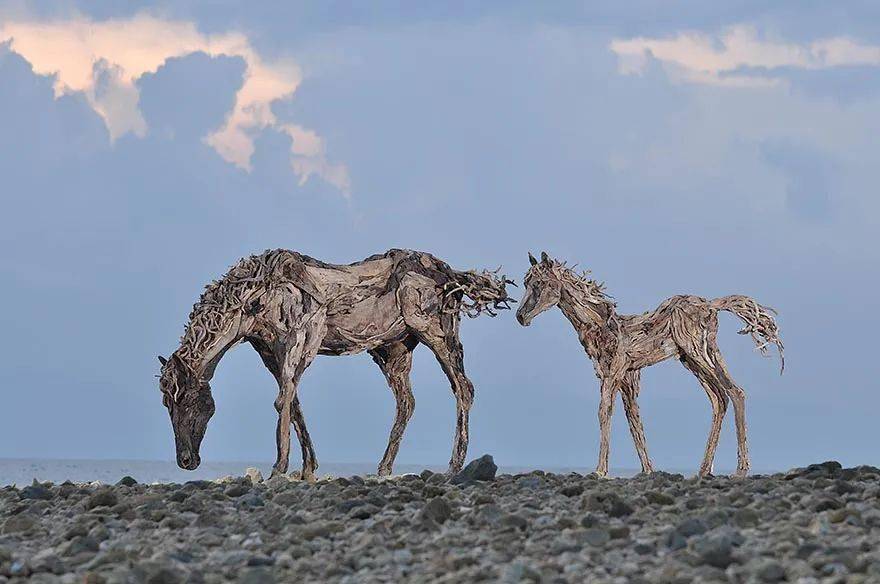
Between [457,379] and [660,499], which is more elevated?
[457,379]

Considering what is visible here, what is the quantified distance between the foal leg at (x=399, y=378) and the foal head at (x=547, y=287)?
68.4 inches

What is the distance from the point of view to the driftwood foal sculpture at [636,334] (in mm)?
18922

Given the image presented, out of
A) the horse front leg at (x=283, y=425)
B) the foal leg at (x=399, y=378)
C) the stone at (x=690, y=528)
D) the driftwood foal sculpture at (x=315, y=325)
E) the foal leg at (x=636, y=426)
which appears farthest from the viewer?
the foal leg at (x=636, y=426)

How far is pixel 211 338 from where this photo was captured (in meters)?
17.8

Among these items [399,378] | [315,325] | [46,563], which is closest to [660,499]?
[46,563]

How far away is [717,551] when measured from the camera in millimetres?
8805

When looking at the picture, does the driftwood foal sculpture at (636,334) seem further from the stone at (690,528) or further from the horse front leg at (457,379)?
the stone at (690,528)

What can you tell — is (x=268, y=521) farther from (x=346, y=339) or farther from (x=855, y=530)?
(x=346, y=339)

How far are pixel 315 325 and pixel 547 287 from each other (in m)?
3.22

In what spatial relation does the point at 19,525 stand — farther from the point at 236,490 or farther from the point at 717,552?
the point at 717,552

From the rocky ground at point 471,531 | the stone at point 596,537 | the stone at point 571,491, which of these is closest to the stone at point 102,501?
the rocky ground at point 471,531

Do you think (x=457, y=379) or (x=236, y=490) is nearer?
(x=236, y=490)

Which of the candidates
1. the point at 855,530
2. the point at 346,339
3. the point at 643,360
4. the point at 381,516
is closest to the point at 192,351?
the point at 346,339

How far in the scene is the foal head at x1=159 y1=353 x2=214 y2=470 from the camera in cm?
1794
